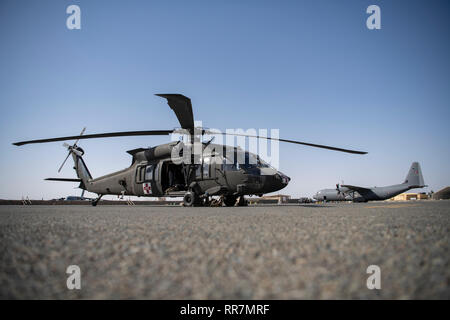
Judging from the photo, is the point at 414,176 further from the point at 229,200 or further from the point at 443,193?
the point at 229,200

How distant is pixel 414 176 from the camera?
33688 mm

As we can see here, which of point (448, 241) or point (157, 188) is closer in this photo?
point (448, 241)

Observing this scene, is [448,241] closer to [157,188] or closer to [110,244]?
[110,244]

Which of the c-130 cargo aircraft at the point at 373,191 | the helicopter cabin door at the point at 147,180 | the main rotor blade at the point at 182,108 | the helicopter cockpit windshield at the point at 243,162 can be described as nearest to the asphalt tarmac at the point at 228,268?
the main rotor blade at the point at 182,108

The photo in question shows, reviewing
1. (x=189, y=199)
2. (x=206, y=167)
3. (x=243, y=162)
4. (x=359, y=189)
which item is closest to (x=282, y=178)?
(x=243, y=162)

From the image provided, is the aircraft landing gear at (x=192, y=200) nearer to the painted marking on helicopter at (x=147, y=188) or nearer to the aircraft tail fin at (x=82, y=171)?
the painted marking on helicopter at (x=147, y=188)

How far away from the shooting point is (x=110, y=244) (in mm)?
1836

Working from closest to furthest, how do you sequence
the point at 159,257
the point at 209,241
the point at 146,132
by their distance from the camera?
the point at 159,257 < the point at 209,241 < the point at 146,132

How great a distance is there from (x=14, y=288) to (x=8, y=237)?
1.50m

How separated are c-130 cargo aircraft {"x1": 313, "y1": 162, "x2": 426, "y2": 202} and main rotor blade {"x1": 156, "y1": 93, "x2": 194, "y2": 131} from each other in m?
24.4

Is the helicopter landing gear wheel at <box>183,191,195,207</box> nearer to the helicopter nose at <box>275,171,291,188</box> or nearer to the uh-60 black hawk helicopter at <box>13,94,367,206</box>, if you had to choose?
the uh-60 black hawk helicopter at <box>13,94,367,206</box>

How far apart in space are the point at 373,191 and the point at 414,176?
7.74 m
